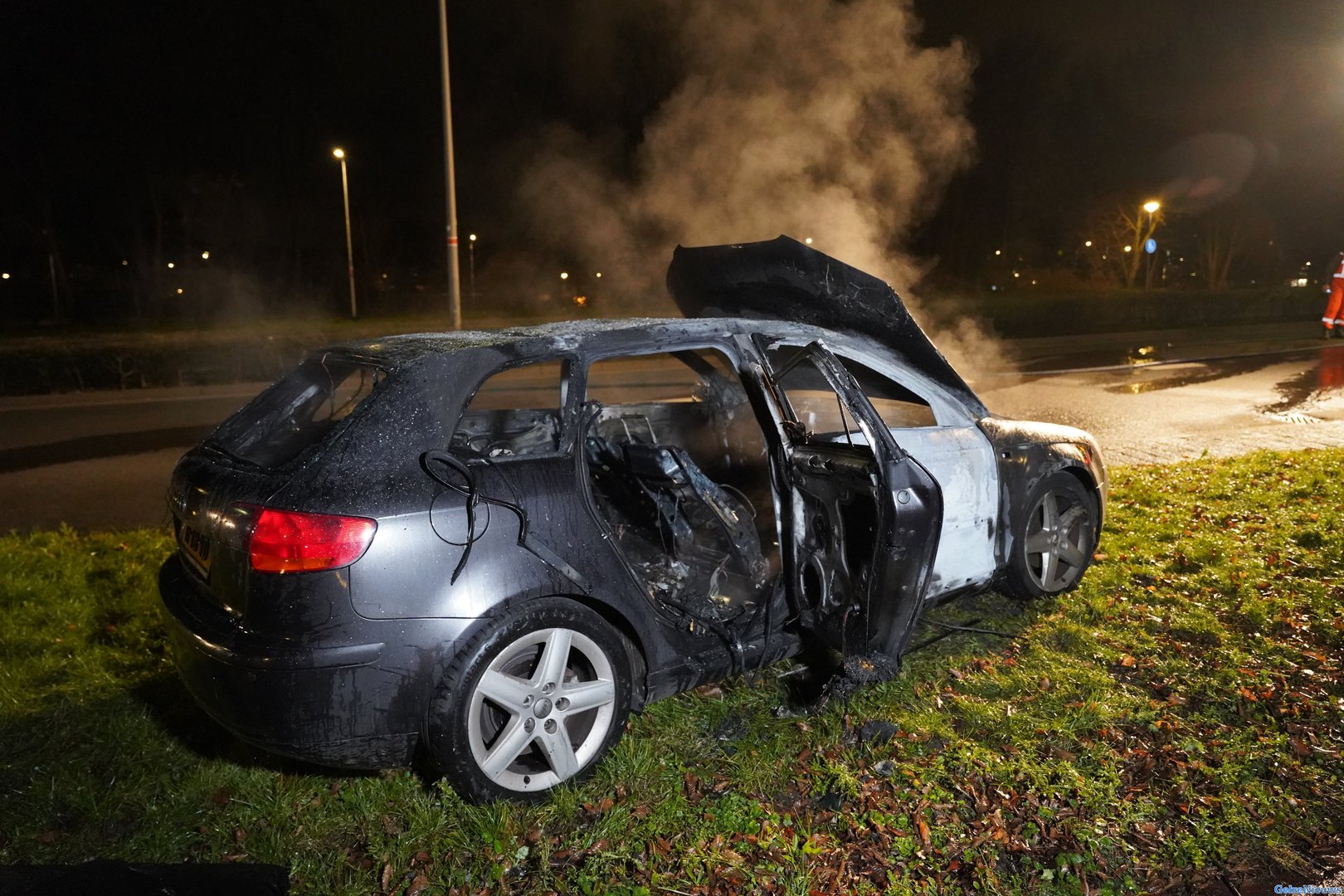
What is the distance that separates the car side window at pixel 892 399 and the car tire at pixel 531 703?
1.74 metres

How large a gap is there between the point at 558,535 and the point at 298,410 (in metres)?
1.11

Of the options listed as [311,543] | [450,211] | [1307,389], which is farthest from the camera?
[450,211]

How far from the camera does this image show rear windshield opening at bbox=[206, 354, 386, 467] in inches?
116

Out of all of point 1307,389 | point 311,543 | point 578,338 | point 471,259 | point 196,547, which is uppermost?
point 471,259

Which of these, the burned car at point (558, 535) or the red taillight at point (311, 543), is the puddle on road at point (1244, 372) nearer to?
the burned car at point (558, 535)

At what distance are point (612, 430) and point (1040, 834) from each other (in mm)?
2819

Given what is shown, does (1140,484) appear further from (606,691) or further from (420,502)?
(420,502)

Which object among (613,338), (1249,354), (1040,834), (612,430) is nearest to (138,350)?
(612,430)

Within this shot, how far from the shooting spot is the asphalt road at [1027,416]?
730cm

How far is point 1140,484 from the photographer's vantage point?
256 inches

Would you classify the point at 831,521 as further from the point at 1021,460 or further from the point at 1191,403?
the point at 1191,403

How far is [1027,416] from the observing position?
11094 mm

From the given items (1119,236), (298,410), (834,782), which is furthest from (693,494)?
(1119,236)

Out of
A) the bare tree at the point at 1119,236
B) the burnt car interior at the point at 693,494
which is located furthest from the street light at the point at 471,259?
the burnt car interior at the point at 693,494
